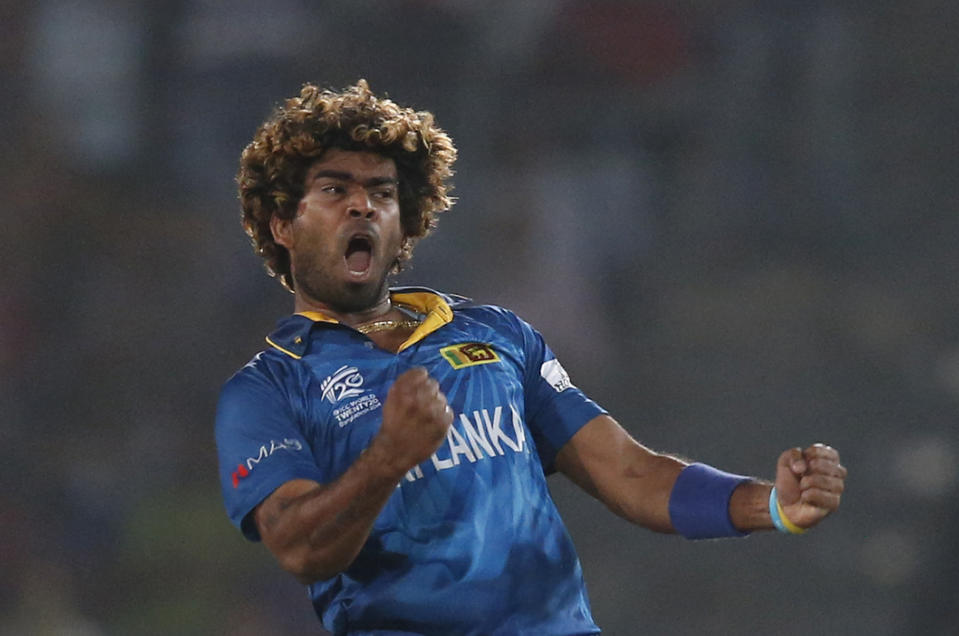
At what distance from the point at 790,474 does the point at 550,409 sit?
65 centimetres

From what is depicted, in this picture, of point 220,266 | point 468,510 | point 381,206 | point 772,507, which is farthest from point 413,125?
point 220,266

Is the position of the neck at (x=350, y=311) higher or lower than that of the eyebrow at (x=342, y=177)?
lower

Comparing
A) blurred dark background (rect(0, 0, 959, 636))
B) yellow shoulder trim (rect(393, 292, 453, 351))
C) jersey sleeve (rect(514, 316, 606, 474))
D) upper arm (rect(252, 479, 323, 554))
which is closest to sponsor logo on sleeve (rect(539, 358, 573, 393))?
jersey sleeve (rect(514, 316, 606, 474))

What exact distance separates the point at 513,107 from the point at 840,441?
1.91 m

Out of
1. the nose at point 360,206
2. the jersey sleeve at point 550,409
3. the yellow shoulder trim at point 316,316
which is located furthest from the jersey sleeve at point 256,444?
the jersey sleeve at point 550,409

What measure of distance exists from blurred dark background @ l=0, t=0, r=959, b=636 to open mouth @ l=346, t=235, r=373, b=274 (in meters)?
2.37

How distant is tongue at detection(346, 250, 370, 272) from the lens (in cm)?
275

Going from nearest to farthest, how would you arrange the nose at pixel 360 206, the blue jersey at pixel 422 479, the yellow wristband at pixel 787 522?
the yellow wristband at pixel 787 522 < the blue jersey at pixel 422 479 < the nose at pixel 360 206

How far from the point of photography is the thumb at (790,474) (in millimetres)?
2211

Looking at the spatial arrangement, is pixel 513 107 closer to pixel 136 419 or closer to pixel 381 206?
pixel 136 419

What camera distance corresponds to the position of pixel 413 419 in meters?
1.97

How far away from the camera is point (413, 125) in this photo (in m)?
2.96

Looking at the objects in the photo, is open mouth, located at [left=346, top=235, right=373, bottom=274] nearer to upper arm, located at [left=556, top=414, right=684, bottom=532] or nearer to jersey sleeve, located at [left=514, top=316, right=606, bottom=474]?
jersey sleeve, located at [left=514, top=316, right=606, bottom=474]

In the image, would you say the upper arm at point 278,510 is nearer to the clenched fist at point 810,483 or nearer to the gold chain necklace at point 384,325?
the gold chain necklace at point 384,325
